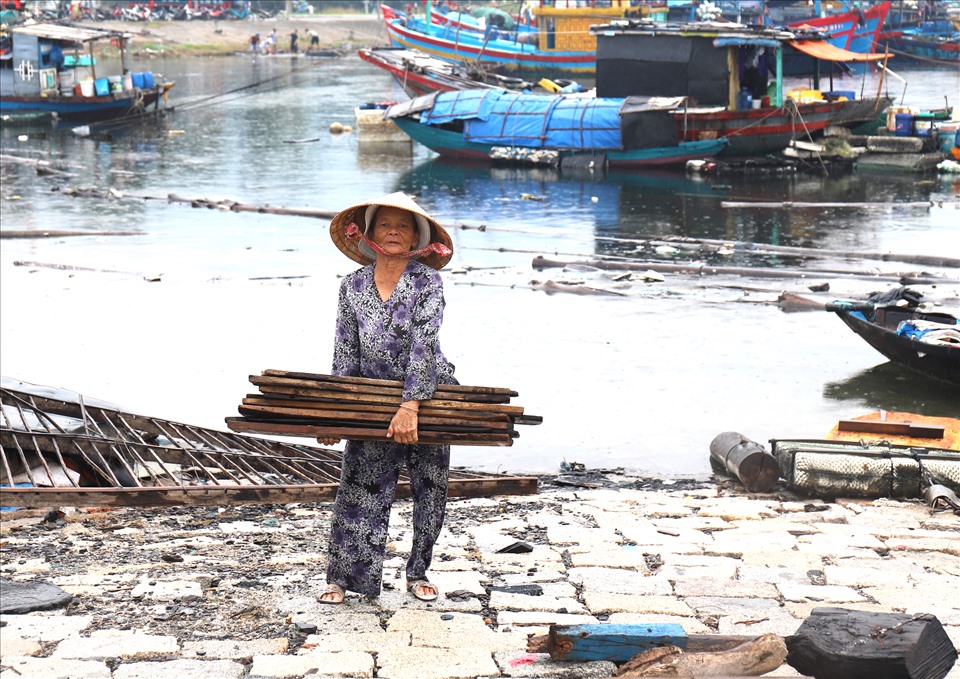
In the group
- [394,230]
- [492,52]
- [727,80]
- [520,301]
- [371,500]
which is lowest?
[520,301]

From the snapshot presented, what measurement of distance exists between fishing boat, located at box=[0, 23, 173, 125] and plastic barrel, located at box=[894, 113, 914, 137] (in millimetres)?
20356

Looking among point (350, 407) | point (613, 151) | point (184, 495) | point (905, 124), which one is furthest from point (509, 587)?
point (905, 124)

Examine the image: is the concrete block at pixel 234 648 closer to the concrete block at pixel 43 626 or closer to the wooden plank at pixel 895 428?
the concrete block at pixel 43 626

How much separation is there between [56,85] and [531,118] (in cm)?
1494

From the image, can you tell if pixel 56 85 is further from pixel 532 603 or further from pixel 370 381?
pixel 532 603

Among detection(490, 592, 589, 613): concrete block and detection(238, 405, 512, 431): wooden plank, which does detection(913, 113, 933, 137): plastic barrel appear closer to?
detection(490, 592, 589, 613): concrete block

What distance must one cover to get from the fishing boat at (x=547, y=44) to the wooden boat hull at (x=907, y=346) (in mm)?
32120

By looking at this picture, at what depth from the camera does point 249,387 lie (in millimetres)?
10461

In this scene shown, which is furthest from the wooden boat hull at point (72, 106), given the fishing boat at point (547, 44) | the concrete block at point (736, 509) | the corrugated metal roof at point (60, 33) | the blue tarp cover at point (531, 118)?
the concrete block at point (736, 509)

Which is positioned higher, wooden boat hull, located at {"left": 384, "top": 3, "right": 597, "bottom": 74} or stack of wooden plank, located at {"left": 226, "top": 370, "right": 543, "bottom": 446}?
A: wooden boat hull, located at {"left": 384, "top": 3, "right": 597, "bottom": 74}

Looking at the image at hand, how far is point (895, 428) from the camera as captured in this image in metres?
7.82

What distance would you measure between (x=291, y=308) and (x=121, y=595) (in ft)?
29.3

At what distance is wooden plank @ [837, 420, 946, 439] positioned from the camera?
7750 millimetres

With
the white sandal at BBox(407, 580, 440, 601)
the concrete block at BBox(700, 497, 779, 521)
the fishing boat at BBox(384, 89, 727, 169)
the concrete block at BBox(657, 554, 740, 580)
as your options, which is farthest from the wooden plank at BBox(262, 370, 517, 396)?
the fishing boat at BBox(384, 89, 727, 169)
